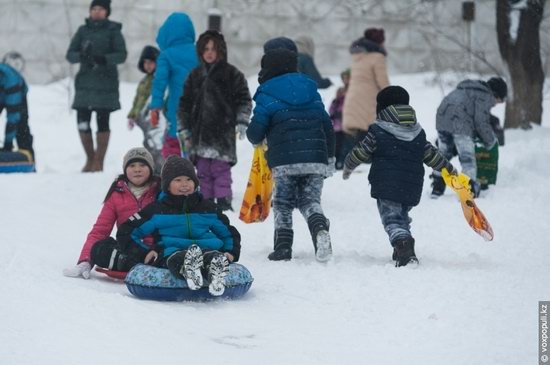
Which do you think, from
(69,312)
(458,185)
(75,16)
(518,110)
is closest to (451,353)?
(69,312)

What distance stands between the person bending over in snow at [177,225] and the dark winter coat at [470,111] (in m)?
5.19

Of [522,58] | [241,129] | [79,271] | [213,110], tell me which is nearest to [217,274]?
[79,271]

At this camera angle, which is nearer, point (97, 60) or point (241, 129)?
point (241, 129)

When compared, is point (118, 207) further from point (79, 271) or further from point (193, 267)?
point (193, 267)

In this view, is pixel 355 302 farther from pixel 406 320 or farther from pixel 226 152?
pixel 226 152

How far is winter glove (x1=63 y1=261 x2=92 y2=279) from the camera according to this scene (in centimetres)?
770

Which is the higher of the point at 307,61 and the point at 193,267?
the point at 307,61

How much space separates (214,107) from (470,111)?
9.14ft

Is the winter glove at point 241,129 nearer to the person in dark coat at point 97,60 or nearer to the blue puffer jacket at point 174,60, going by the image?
the blue puffer jacket at point 174,60

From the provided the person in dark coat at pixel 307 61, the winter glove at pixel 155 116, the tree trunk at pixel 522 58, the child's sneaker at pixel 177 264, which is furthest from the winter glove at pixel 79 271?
the tree trunk at pixel 522 58

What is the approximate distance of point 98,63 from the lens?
45.7 ft

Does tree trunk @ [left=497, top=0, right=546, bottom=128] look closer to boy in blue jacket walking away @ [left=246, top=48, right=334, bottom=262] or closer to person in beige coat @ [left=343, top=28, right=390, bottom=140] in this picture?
person in beige coat @ [left=343, top=28, right=390, bottom=140]

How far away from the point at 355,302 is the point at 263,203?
89.3 inches

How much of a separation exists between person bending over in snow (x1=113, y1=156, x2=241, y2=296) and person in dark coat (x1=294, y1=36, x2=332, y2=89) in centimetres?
804
